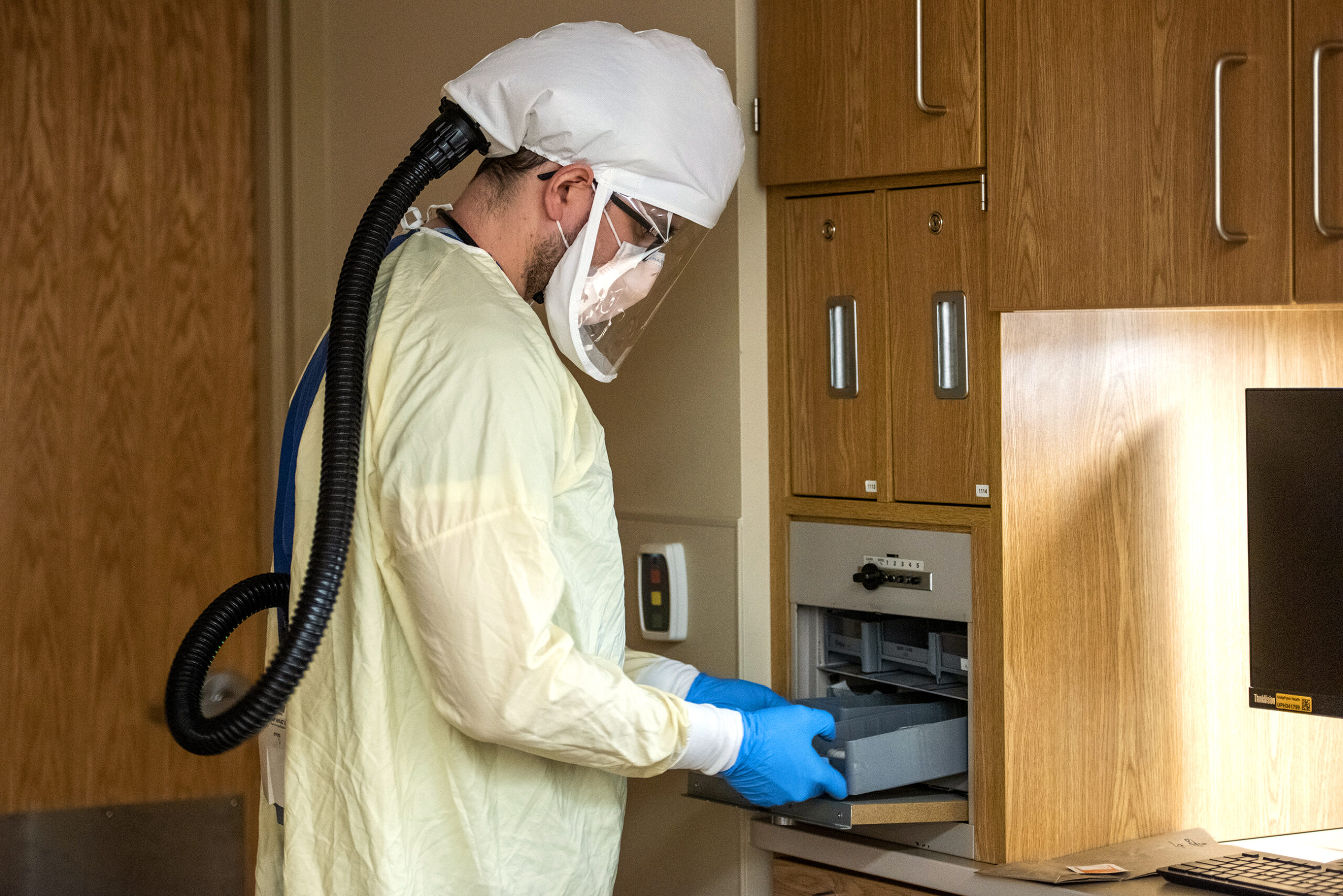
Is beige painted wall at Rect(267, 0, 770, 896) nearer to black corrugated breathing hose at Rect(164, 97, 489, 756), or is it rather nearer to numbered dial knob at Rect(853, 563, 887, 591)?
numbered dial knob at Rect(853, 563, 887, 591)

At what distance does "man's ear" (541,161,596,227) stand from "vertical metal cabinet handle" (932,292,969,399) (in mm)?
493

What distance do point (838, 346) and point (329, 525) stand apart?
78 centimetres

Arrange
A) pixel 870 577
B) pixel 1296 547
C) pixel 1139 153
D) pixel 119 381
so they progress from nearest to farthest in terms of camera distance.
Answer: pixel 1139 153, pixel 1296 547, pixel 870 577, pixel 119 381

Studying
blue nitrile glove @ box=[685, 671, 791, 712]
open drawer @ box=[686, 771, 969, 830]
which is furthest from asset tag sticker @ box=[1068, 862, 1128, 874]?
blue nitrile glove @ box=[685, 671, 791, 712]

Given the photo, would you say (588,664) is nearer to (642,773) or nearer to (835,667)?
(642,773)

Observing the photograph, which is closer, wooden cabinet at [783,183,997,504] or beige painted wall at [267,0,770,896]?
wooden cabinet at [783,183,997,504]

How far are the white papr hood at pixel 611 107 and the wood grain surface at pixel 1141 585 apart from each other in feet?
1.50

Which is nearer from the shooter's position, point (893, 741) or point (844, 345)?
point (893, 741)

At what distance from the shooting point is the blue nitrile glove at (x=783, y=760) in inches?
55.9

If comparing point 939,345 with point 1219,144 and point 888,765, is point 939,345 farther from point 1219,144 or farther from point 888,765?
point 888,765

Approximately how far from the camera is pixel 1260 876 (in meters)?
1.51

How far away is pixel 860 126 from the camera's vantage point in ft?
5.43

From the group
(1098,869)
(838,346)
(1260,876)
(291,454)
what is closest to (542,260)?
(291,454)

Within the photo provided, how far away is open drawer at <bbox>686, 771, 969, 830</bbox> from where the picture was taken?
1.50m
